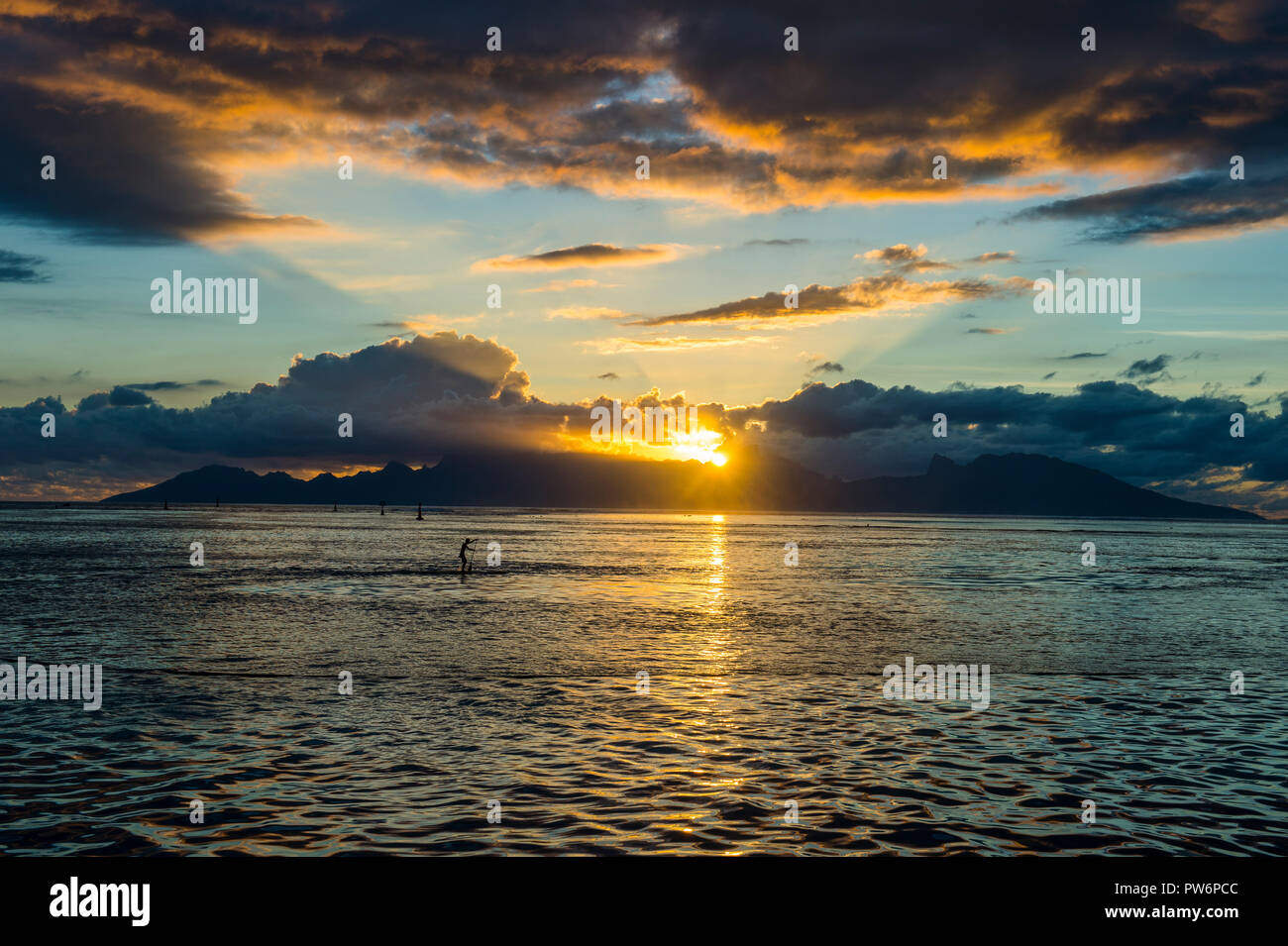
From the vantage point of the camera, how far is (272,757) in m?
16.0

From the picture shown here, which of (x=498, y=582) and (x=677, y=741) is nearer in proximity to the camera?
(x=677, y=741)

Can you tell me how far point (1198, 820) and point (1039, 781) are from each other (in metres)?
2.43

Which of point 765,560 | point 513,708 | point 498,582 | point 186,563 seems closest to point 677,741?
point 513,708

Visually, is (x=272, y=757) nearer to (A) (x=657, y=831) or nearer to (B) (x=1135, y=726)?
(A) (x=657, y=831)

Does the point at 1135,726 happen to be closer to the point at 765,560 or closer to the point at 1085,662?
the point at 1085,662

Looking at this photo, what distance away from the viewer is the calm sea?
12.5 meters

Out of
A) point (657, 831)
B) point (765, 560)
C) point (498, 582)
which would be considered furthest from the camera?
point (765, 560)

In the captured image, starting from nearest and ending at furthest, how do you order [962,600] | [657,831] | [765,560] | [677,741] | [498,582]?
[657,831] < [677,741] < [962,600] < [498,582] < [765,560]

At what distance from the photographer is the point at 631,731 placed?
18.5 m

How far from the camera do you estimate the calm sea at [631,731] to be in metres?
12.5

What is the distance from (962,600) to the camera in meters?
50.7

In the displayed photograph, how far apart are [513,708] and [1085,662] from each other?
19574mm
